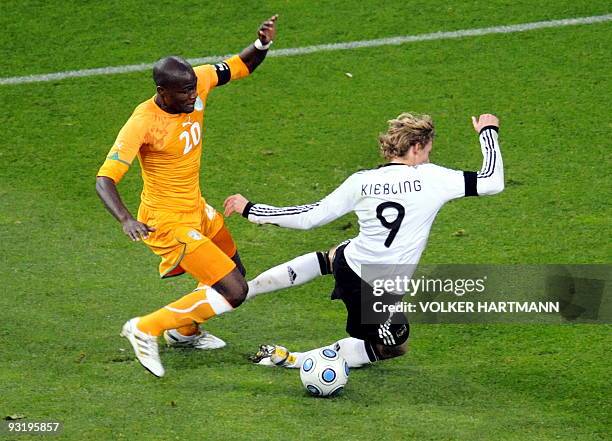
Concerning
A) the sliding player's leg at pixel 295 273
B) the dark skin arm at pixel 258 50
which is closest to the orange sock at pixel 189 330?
the sliding player's leg at pixel 295 273

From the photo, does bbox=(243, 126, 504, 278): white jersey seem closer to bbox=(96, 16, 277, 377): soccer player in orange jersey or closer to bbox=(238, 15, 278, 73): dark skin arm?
bbox=(96, 16, 277, 377): soccer player in orange jersey

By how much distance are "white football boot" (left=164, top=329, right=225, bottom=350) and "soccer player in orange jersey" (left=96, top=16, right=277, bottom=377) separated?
0.36 m

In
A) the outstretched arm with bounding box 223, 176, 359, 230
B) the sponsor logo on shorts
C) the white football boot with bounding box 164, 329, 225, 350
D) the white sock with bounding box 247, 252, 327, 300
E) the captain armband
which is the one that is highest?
the captain armband

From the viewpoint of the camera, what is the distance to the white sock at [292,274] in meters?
8.83

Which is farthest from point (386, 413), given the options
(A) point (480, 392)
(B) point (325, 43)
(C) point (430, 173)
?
(B) point (325, 43)

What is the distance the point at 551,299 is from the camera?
9.53 m

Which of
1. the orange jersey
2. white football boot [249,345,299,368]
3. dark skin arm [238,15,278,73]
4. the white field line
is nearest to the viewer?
the orange jersey

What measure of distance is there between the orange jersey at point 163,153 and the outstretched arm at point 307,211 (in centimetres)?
53

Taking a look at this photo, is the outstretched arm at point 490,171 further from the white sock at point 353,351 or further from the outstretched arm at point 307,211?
the white sock at point 353,351

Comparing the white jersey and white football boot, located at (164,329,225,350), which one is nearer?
the white jersey

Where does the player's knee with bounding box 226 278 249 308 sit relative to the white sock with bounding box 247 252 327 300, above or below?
below

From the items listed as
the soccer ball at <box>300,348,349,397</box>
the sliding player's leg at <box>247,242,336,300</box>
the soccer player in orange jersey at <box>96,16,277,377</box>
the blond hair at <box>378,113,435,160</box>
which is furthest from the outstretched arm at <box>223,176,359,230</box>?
the soccer ball at <box>300,348,349,397</box>

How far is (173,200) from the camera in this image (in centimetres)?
854

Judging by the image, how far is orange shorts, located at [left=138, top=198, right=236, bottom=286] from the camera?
8.41 m
